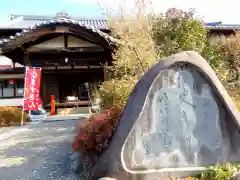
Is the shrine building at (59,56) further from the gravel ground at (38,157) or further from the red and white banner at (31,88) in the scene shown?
the gravel ground at (38,157)

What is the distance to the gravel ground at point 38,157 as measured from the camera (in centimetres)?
613

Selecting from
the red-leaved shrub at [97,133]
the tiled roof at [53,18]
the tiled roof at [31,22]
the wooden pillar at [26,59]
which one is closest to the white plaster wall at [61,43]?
the wooden pillar at [26,59]

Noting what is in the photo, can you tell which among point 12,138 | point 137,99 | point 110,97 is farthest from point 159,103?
point 12,138

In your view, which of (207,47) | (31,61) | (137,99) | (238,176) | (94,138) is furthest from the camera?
(31,61)

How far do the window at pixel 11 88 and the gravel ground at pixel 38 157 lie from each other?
28.4 feet

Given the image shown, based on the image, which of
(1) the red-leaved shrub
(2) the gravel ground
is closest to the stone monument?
(1) the red-leaved shrub

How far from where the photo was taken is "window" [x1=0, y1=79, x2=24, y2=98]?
1892 centimetres

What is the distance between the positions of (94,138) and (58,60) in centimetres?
1124

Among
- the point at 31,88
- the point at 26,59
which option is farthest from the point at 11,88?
the point at 31,88

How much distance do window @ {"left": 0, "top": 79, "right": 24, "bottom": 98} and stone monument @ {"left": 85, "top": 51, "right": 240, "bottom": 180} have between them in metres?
15.3

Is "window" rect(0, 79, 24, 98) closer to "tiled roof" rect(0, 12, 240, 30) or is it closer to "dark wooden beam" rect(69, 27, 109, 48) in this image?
"tiled roof" rect(0, 12, 240, 30)

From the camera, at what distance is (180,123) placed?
4742 millimetres

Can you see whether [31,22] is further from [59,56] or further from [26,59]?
[26,59]

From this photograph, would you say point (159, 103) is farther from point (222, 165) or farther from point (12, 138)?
point (12, 138)
